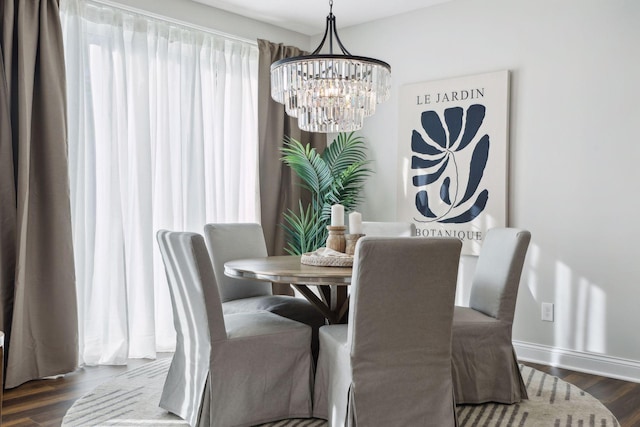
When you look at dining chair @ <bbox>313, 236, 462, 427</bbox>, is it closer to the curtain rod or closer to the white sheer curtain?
the white sheer curtain

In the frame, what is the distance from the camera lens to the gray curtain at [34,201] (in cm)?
335

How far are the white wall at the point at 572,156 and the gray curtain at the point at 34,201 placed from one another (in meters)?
2.72

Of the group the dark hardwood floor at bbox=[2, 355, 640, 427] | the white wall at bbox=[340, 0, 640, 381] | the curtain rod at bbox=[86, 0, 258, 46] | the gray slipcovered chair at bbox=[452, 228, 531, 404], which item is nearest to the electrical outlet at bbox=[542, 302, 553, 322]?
the white wall at bbox=[340, 0, 640, 381]

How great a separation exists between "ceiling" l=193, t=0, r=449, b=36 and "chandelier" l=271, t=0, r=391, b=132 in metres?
1.34

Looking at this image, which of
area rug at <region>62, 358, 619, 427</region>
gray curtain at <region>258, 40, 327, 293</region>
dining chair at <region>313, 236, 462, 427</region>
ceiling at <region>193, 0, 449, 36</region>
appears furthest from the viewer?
gray curtain at <region>258, 40, 327, 293</region>

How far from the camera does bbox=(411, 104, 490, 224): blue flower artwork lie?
425 centimetres

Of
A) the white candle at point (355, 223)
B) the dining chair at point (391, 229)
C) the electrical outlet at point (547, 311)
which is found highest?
the white candle at point (355, 223)

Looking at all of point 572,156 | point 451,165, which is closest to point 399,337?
point 572,156

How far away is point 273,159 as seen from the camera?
4949 millimetres

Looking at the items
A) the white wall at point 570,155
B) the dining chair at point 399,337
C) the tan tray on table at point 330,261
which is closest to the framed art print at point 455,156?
the white wall at point 570,155

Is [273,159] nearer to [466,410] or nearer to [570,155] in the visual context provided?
[570,155]

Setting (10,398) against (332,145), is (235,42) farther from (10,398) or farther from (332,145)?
(10,398)

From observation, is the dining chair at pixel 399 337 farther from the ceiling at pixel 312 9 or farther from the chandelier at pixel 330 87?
the ceiling at pixel 312 9

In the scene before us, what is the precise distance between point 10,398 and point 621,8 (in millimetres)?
4132
